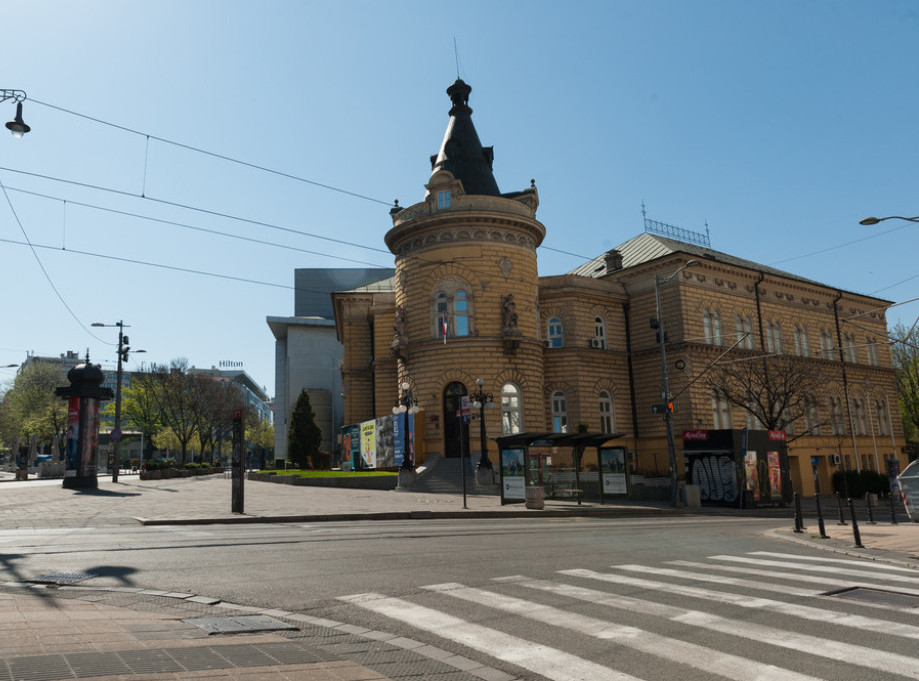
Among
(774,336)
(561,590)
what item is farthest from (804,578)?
(774,336)

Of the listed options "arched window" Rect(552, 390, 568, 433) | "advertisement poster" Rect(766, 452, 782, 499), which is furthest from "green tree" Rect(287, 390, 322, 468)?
"advertisement poster" Rect(766, 452, 782, 499)

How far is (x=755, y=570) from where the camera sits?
9930 mm

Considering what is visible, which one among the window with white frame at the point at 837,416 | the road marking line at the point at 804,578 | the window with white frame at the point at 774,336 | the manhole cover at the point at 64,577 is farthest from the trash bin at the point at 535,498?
the window with white frame at the point at 837,416

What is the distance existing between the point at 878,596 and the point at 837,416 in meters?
47.6

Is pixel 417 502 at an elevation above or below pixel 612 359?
below

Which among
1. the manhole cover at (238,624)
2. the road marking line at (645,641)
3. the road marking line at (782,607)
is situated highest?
the manhole cover at (238,624)

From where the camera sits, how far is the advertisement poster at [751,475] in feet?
94.0

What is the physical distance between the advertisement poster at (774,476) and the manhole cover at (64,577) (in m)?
27.4

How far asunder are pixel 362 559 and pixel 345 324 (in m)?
39.3

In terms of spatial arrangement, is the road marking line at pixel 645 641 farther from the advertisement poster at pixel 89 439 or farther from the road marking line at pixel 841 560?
the advertisement poster at pixel 89 439

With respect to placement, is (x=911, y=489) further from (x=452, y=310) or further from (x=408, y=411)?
(x=452, y=310)

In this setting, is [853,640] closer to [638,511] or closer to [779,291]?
[638,511]

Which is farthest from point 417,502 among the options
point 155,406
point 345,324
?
point 155,406

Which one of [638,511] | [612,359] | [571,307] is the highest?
[571,307]
